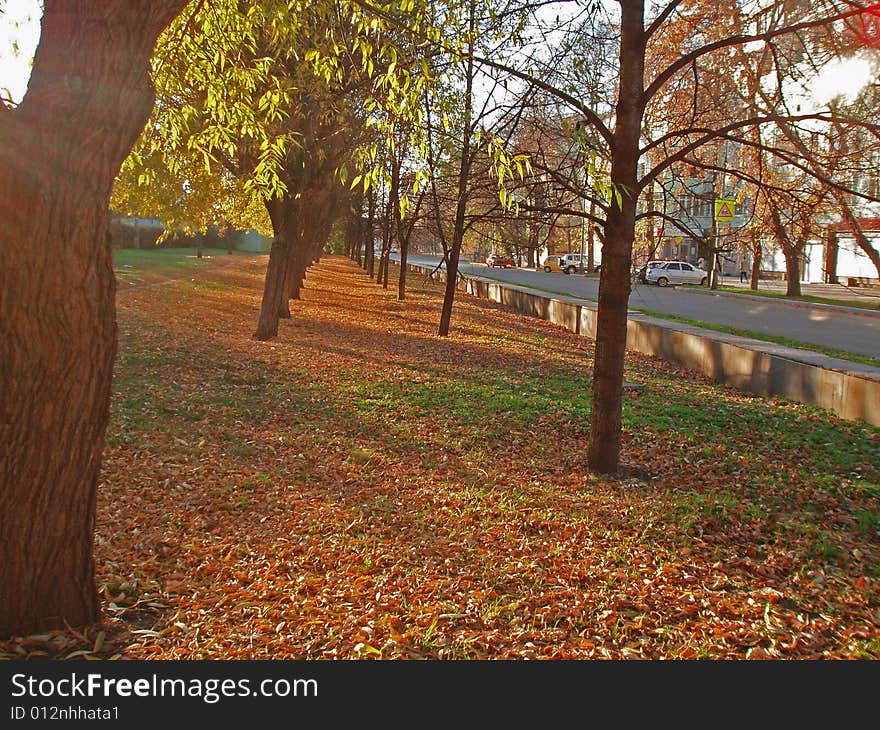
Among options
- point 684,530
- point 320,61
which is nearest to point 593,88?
point 320,61

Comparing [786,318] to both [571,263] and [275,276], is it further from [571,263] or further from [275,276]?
[571,263]

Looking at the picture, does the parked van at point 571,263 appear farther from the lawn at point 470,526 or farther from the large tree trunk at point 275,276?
the lawn at point 470,526

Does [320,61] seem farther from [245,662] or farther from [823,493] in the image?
[823,493]

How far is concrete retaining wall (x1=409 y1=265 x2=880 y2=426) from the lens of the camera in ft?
28.2

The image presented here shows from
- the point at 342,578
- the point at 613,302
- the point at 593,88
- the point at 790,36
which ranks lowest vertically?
the point at 342,578

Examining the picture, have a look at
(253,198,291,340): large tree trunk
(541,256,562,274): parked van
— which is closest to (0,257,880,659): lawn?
(253,198,291,340): large tree trunk

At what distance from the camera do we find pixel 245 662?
3.44 meters

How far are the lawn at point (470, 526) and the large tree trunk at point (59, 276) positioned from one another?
1.73 feet

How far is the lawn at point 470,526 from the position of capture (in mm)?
3879

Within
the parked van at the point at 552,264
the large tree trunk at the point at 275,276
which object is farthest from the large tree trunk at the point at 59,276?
the parked van at the point at 552,264

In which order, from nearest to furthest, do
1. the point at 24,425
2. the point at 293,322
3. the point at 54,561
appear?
the point at 24,425 < the point at 54,561 < the point at 293,322

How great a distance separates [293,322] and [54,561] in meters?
15.3

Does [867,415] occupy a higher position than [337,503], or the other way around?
[867,415]

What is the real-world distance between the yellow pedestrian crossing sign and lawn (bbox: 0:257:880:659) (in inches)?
85.8
